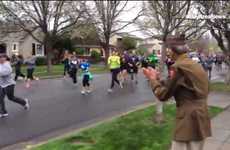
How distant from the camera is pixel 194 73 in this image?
4.07 metres

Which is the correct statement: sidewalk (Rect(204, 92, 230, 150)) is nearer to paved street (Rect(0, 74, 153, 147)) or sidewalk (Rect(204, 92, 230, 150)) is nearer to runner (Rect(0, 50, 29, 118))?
paved street (Rect(0, 74, 153, 147))

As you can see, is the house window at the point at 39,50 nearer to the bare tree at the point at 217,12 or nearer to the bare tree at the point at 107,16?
the bare tree at the point at 107,16

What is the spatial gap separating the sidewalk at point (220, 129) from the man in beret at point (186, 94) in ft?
9.42

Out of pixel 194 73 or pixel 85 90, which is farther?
pixel 85 90

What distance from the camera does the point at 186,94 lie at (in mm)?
4117

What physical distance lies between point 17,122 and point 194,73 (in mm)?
6592

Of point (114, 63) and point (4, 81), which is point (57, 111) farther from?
point (114, 63)

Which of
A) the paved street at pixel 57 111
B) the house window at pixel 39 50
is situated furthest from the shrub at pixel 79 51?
the paved street at pixel 57 111

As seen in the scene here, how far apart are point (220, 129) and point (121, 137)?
2.35 metres

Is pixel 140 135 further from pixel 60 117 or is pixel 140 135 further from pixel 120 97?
pixel 120 97

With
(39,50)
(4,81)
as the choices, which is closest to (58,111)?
(4,81)

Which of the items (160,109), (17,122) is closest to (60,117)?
(17,122)

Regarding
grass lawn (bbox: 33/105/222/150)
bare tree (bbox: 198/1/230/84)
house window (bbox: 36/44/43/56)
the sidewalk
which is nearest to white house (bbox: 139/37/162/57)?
bare tree (bbox: 198/1/230/84)

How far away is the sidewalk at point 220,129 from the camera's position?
718cm
